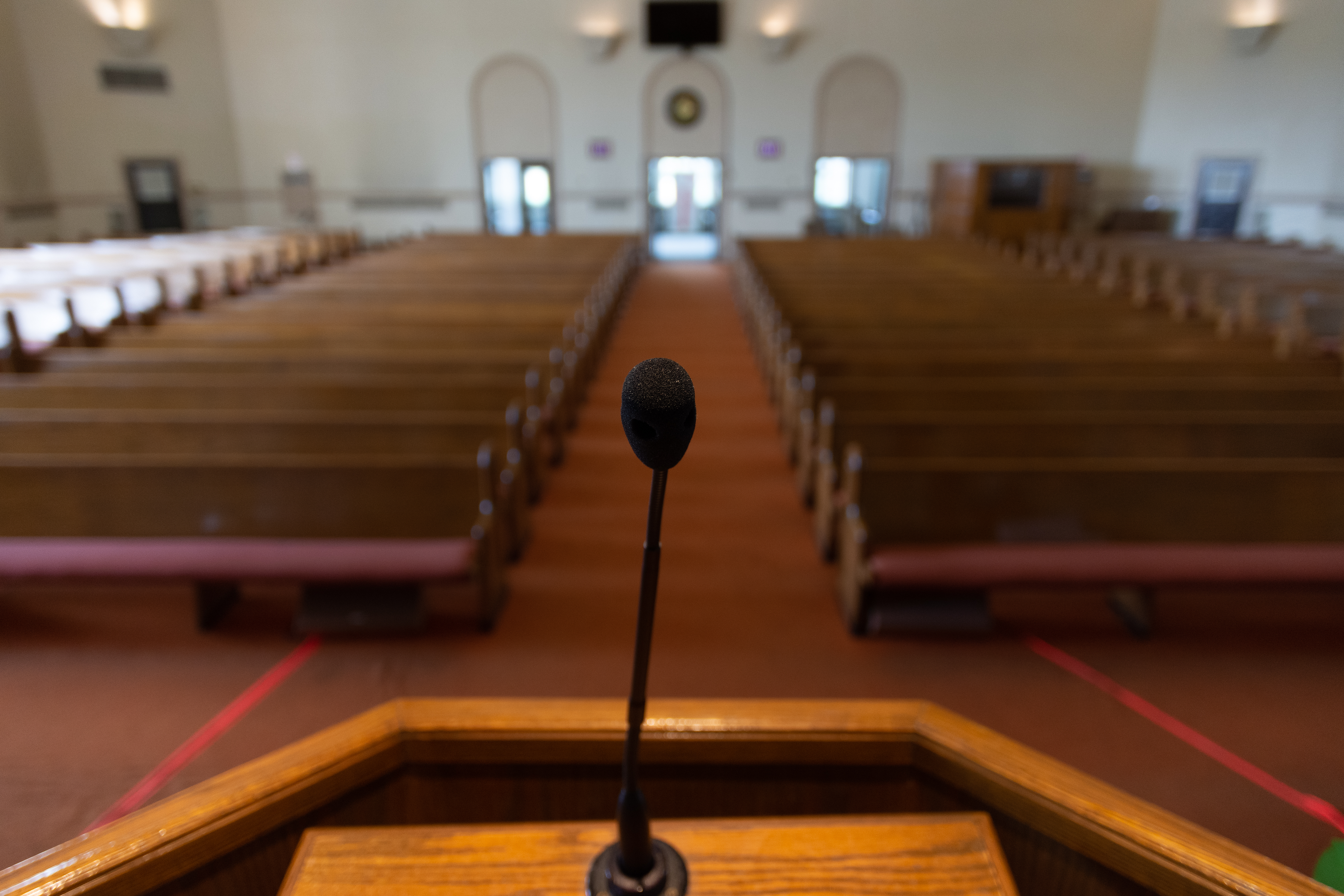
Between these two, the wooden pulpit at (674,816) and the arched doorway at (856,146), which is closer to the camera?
the wooden pulpit at (674,816)

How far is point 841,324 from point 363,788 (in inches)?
152

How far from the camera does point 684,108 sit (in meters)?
12.0

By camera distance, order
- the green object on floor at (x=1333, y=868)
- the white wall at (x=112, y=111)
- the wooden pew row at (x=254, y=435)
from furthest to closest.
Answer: the white wall at (x=112, y=111), the wooden pew row at (x=254, y=435), the green object on floor at (x=1333, y=868)

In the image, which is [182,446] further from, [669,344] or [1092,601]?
[669,344]

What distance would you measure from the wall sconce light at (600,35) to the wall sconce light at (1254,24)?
7997mm

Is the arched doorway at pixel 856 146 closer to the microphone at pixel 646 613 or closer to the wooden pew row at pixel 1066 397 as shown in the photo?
the wooden pew row at pixel 1066 397

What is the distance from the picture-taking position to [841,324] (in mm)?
4395

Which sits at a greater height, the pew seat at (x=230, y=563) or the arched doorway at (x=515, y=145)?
the arched doorway at (x=515, y=145)

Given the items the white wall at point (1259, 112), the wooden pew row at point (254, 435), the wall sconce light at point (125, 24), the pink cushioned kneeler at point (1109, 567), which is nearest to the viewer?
the pink cushioned kneeler at point (1109, 567)

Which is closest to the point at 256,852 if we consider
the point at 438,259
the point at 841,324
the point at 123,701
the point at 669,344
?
the point at 123,701

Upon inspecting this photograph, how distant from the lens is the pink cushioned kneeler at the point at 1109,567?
2256mm

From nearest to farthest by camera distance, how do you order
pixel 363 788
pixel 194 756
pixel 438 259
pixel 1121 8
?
pixel 363 788 < pixel 194 756 < pixel 438 259 < pixel 1121 8

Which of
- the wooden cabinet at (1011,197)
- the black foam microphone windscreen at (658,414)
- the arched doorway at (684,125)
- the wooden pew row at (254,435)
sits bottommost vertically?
the wooden pew row at (254,435)

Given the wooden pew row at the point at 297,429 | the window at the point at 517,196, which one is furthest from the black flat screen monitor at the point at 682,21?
the wooden pew row at the point at 297,429
